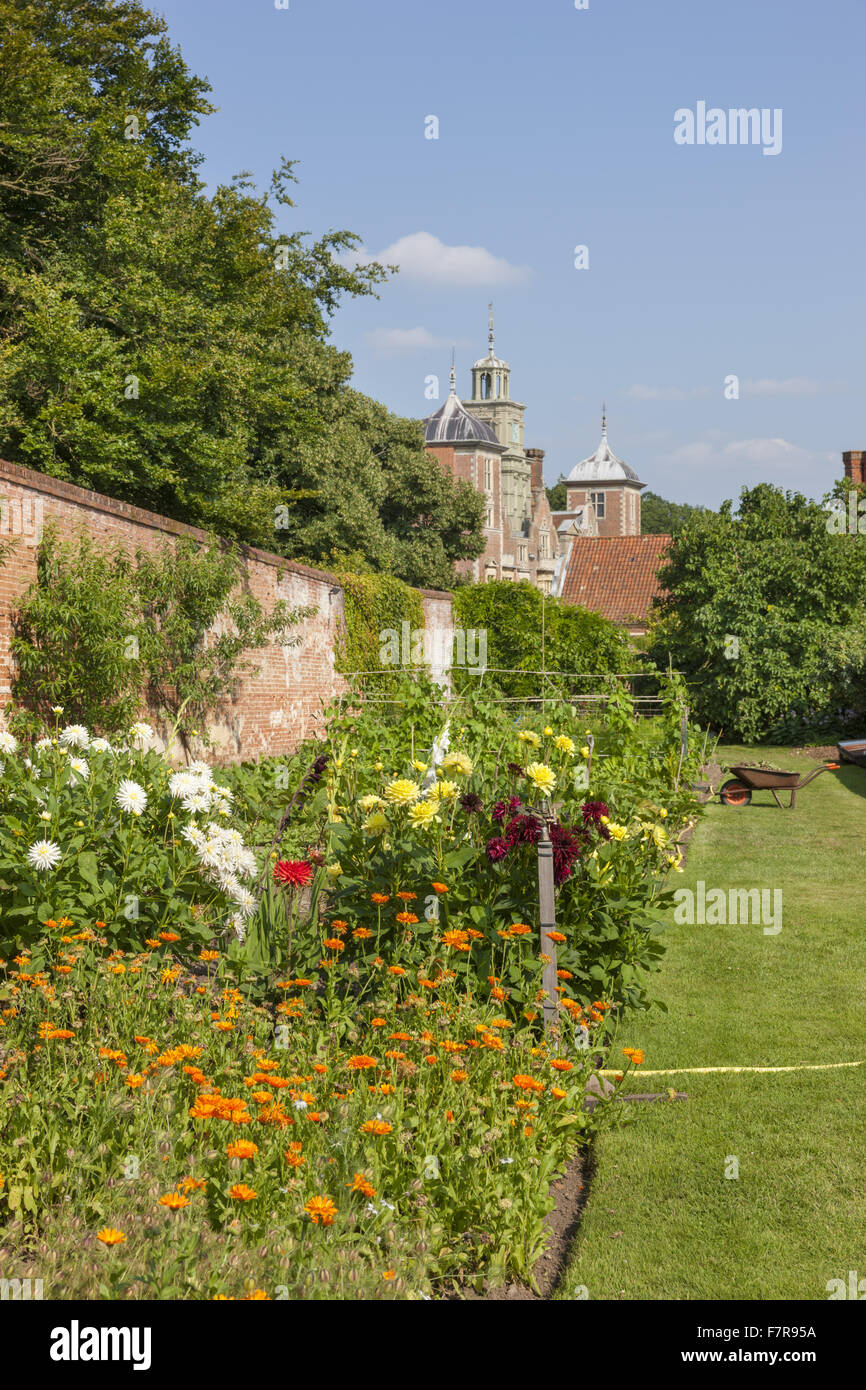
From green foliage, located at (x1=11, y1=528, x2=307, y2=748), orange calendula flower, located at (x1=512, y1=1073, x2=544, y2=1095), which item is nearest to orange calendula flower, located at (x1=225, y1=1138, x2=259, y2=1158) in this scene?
orange calendula flower, located at (x1=512, y1=1073, x2=544, y2=1095)

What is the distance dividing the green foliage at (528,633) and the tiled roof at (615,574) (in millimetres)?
21502

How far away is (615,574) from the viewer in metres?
48.1

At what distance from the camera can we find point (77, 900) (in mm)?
5168

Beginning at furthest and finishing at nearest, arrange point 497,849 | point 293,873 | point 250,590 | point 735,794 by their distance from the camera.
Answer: point 735,794 → point 250,590 → point 497,849 → point 293,873

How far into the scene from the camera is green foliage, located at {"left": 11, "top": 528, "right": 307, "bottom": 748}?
30.5 ft

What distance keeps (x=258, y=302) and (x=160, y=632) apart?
43.1 feet

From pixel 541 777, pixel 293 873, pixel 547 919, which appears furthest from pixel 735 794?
pixel 293 873

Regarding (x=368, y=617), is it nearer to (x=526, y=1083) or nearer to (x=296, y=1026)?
(x=296, y=1026)

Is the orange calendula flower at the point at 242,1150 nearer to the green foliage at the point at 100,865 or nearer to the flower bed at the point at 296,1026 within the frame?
the flower bed at the point at 296,1026

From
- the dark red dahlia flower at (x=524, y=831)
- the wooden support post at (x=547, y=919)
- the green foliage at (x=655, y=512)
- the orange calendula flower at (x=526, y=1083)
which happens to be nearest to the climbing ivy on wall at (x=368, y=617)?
the dark red dahlia flower at (x=524, y=831)

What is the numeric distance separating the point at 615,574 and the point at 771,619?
2452 centimetres
